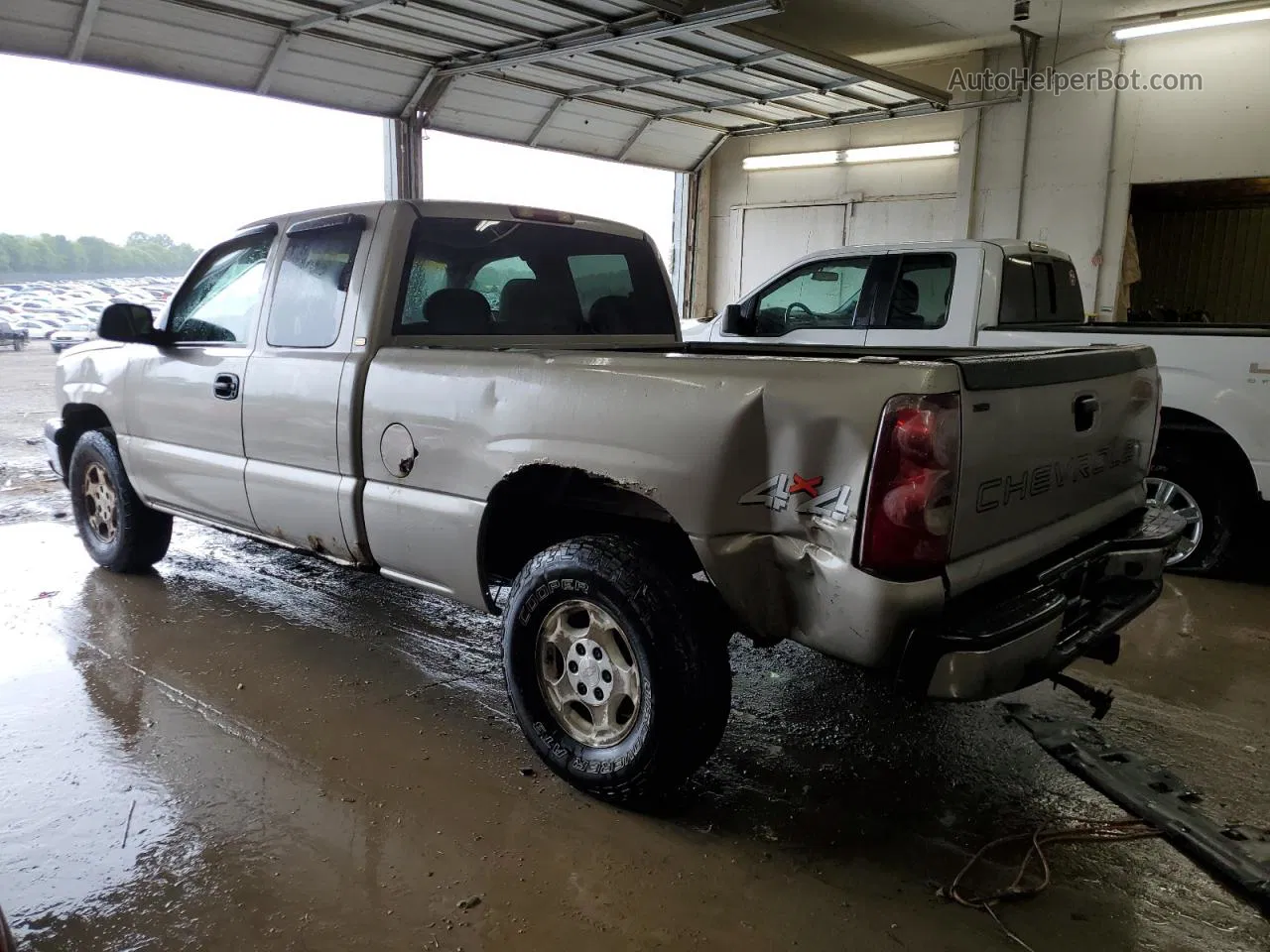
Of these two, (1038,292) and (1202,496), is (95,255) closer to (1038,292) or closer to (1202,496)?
(1038,292)

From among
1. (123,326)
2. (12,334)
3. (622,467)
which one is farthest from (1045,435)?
(12,334)

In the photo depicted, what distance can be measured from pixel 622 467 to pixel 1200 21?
955cm

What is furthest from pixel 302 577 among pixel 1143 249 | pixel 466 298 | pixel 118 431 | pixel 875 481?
pixel 1143 249

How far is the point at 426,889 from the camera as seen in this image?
7.95ft

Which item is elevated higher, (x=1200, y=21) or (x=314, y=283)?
(x=1200, y=21)

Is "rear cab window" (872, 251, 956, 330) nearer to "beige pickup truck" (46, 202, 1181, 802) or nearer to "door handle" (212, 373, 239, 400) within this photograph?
"beige pickup truck" (46, 202, 1181, 802)

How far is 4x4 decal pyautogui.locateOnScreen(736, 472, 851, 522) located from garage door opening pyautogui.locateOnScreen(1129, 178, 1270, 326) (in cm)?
1094

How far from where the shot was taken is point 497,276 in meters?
3.88

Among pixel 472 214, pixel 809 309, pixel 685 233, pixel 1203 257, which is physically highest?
pixel 685 233

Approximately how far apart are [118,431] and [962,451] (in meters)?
4.31

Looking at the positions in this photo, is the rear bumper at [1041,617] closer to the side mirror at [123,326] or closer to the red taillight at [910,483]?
the red taillight at [910,483]

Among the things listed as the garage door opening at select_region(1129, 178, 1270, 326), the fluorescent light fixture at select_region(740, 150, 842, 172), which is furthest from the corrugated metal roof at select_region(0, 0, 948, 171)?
the garage door opening at select_region(1129, 178, 1270, 326)

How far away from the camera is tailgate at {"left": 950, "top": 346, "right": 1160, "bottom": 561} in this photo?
227 centimetres

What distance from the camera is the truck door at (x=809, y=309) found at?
21.4ft
